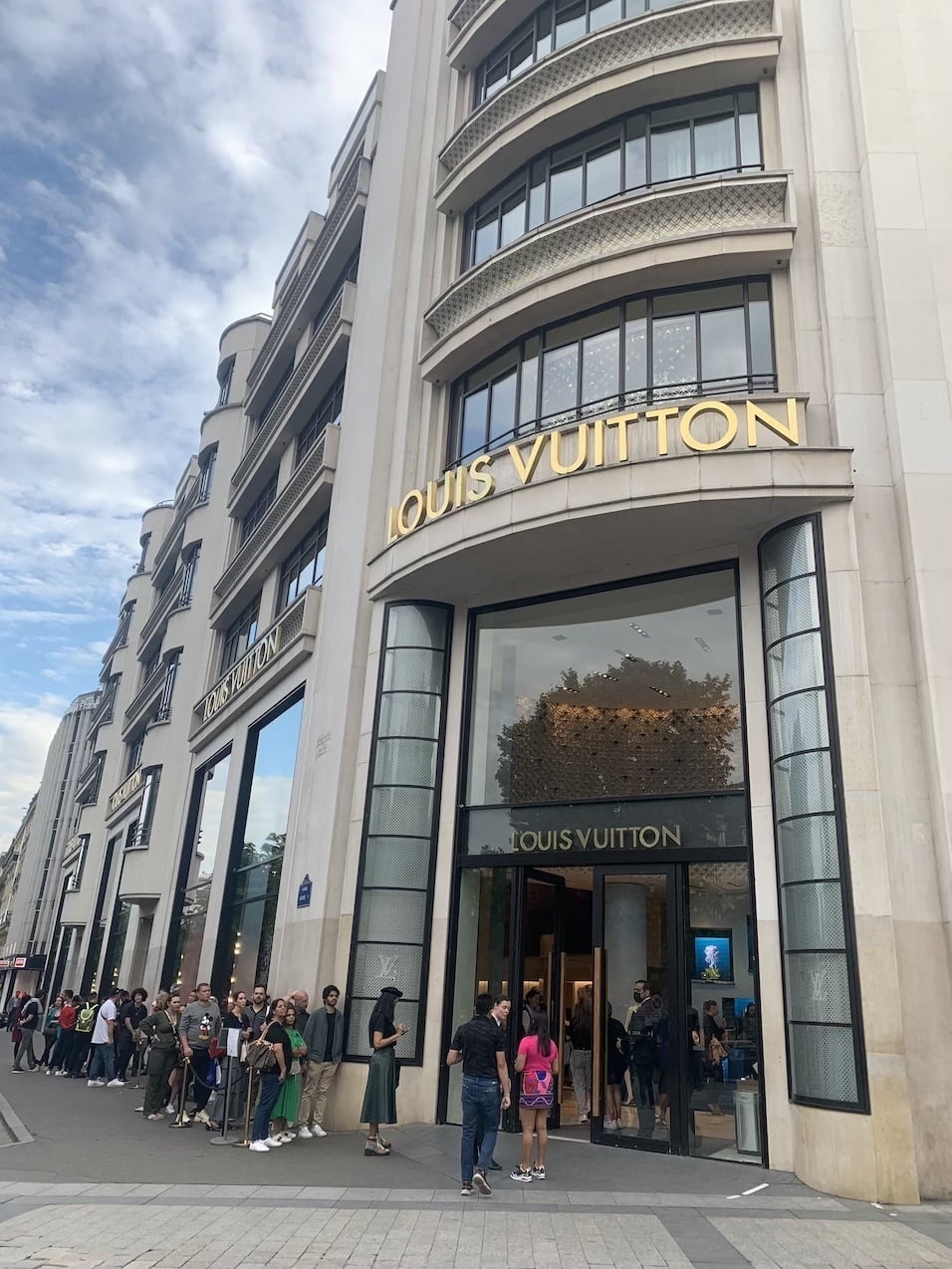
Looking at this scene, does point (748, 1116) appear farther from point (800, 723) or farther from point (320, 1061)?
point (320, 1061)

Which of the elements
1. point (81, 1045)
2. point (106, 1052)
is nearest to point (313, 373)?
point (106, 1052)

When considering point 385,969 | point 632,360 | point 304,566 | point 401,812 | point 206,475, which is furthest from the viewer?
point 206,475

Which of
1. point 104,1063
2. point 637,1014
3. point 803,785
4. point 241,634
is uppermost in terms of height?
point 241,634

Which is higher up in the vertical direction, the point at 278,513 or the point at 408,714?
the point at 278,513

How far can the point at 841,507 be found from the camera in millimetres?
11367

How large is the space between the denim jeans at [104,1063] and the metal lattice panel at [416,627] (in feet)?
34.0

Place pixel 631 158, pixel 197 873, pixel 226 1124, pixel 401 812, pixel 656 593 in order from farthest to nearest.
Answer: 1. pixel 197 873
2. pixel 631 158
3. pixel 401 812
4. pixel 656 593
5. pixel 226 1124

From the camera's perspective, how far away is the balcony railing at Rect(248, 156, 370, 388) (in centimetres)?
2170

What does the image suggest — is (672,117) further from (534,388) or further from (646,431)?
(646,431)

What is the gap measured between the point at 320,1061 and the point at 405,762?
170 inches

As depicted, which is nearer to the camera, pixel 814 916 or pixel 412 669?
pixel 814 916

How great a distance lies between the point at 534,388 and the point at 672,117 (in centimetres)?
481

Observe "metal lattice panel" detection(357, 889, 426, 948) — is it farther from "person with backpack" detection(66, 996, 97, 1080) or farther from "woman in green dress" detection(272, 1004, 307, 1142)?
"person with backpack" detection(66, 996, 97, 1080)

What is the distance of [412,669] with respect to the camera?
14992 millimetres
